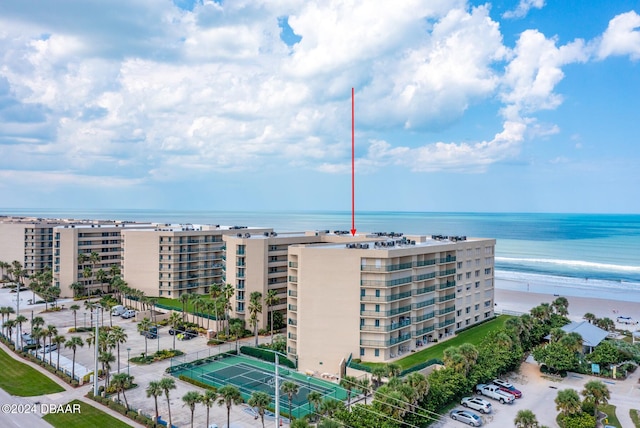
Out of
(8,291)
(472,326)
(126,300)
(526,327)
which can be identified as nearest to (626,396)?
(526,327)

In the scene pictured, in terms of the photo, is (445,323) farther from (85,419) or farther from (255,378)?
(85,419)

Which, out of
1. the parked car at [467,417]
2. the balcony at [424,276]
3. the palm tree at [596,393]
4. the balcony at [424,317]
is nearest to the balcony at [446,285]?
the balcony at [424,276]

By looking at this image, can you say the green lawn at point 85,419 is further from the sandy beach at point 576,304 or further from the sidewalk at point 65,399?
the sandy beach at point 576,304

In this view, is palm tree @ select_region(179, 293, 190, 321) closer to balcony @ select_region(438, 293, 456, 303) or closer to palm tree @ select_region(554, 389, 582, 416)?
balcony @ select_region(438, 293, 456, 303)

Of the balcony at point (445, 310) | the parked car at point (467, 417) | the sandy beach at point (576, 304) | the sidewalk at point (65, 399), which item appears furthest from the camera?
the sandy beach at point (576, 304)

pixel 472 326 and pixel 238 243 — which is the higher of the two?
pixel 238 243

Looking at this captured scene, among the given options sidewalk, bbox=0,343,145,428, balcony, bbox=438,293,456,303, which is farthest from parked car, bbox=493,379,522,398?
sidewalk, bbox=0,343,145,428

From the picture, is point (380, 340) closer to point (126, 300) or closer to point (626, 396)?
point (626, 396)
